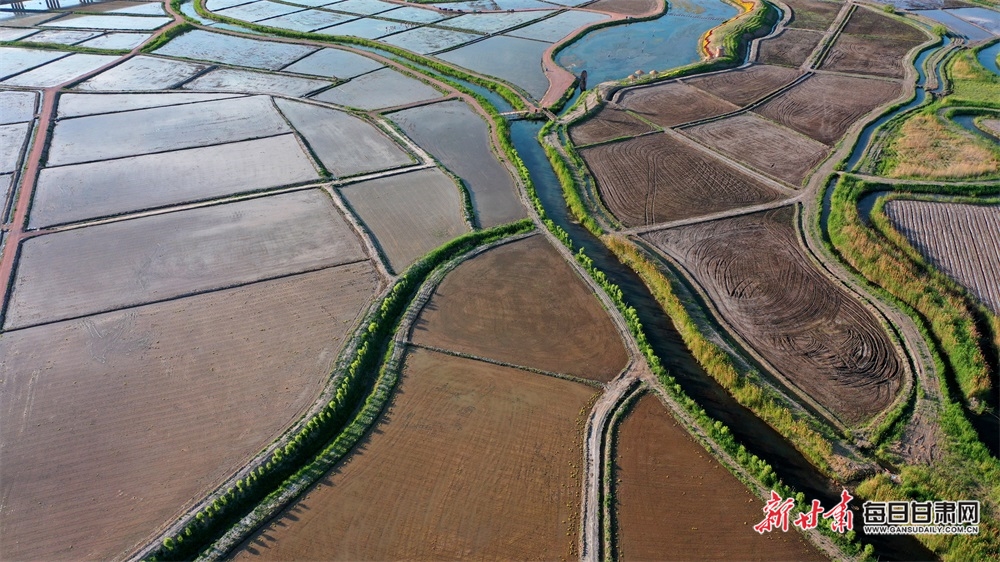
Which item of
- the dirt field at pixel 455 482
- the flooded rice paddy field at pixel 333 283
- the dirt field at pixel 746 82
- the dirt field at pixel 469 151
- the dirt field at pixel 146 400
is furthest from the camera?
the dirt field at pixel 746 82

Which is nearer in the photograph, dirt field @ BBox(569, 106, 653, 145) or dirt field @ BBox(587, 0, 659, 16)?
dirt field @ BBox(569, 106, 653, 145)

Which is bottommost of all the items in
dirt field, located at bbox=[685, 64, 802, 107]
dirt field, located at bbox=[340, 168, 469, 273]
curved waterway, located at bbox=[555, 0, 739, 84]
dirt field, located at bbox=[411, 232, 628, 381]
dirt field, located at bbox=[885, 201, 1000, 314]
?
dirt field, located at bbox=[411, 232, 628, 381]

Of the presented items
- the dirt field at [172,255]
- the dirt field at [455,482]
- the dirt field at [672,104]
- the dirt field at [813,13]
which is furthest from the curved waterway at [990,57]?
the dirt field at [172,255]

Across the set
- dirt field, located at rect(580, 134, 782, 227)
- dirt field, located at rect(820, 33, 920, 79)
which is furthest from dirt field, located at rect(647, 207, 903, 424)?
dirt field, located at rect(820, 33, 920, 79)

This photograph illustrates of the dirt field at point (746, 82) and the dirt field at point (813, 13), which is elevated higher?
the dirt field at point (813, 13)

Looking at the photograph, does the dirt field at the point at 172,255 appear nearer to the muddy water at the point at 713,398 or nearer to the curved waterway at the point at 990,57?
the muddy water at the point at 713,398

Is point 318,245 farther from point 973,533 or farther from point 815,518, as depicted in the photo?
point 973,533

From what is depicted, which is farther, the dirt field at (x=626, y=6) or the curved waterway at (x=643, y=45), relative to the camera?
the dirt field at (x=626, y=6)

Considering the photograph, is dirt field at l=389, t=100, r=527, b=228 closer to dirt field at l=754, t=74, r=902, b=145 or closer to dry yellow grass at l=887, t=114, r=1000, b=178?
dirt field at l=754, t=74, r=902, b=145
